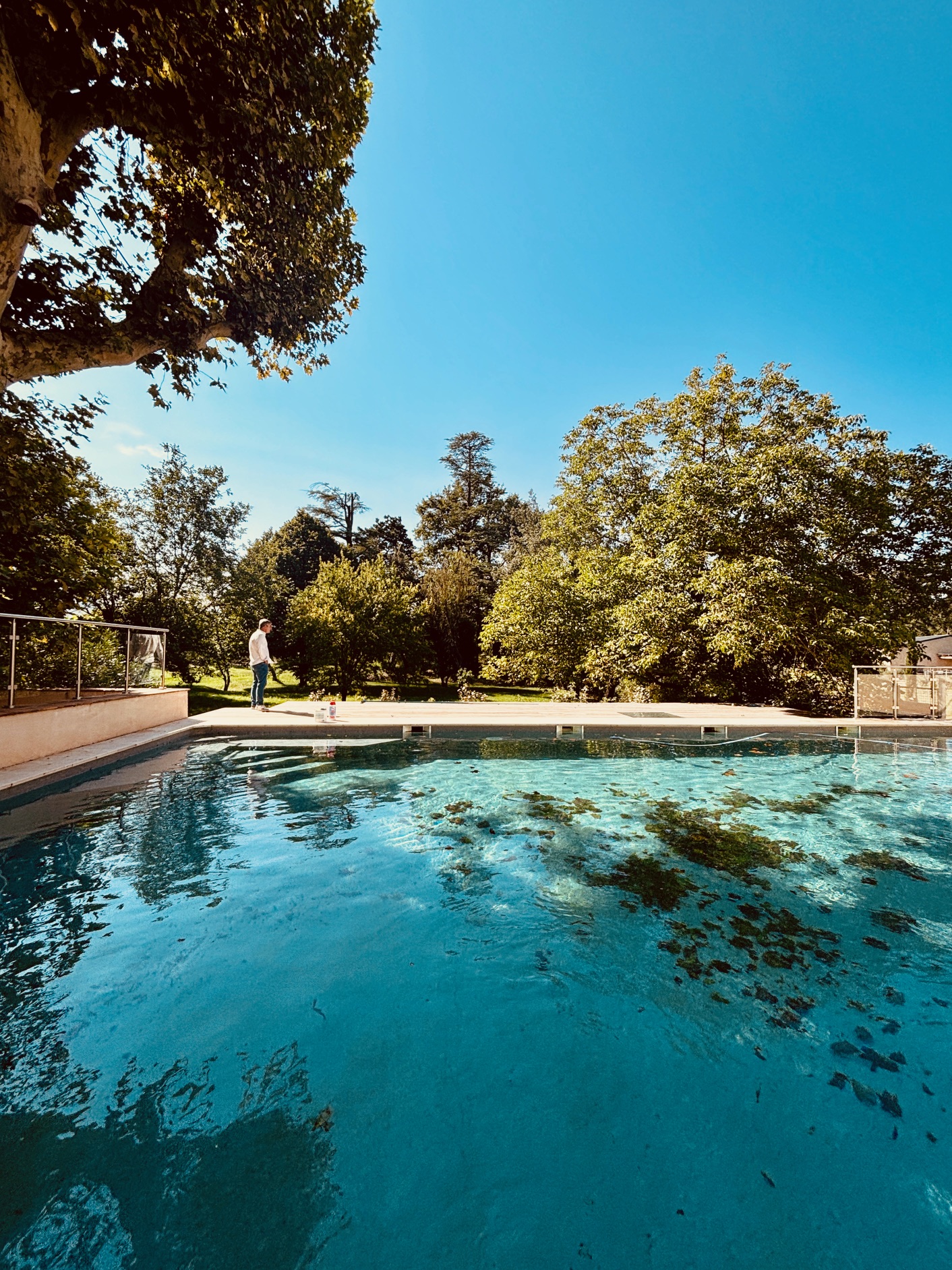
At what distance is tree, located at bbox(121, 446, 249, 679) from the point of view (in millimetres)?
17953

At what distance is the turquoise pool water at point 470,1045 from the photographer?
5.26 feet

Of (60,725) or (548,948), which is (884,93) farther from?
(60,725)

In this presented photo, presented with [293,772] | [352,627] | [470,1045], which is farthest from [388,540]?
[470,1045]

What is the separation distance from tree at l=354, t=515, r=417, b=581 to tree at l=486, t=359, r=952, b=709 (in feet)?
58.7

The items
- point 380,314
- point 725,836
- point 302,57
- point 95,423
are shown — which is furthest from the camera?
point 380,314

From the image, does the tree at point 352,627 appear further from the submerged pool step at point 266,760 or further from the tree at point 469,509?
the tree at point 469,509

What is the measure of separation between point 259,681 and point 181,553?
12.5 m

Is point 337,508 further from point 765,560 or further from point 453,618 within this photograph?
point 765,560

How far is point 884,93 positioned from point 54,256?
52.8ft

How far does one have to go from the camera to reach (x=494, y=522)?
34875mm

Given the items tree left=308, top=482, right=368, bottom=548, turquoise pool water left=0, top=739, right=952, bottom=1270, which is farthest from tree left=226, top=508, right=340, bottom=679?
turquoise pool water left=0, top=739, right=952, bottom=1270

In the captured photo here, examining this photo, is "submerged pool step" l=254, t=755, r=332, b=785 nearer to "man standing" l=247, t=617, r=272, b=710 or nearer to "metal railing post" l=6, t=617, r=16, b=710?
"metal railing post" l=6, t=617, r=16, b=710

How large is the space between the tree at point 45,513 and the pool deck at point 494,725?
114 inches

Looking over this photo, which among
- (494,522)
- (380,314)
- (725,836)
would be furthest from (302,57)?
(494,522)
